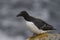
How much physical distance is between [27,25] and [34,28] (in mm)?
114

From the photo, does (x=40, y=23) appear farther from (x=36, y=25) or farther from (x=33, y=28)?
(x=33, y=28)

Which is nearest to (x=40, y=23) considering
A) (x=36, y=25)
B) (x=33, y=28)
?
(x=36, y=25)

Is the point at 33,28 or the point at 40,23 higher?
the point at 40,23

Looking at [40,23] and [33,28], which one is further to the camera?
[40,23]

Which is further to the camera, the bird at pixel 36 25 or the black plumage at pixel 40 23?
the black plumage at pixel 40 23

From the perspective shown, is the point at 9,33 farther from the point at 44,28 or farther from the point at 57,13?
the point at 44,28

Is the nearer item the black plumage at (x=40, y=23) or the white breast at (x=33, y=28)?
the white breast at (x=33, y=28)

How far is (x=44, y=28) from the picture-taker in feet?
15.6

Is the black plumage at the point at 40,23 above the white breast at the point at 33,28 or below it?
above

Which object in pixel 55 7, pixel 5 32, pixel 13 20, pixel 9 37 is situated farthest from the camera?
pixel 55 7

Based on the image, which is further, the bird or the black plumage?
the black plumage

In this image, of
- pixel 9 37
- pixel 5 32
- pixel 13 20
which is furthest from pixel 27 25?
pixel 13 20

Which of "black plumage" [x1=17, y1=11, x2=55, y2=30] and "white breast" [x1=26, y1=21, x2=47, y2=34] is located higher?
"black plumage" [x1=17, y1=11, x2=55, y2=30]

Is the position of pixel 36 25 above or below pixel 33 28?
above
